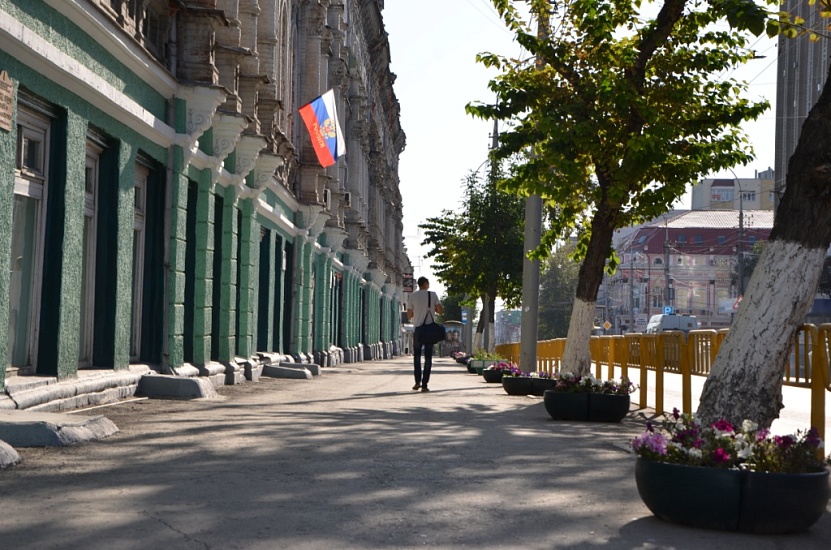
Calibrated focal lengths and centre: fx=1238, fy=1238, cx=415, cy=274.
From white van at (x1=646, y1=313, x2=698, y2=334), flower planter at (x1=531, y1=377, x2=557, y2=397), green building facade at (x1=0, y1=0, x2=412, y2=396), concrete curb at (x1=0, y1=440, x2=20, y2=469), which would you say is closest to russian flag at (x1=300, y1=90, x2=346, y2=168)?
green building facade at (x1=0, y1=0, x2=412, y2=396)

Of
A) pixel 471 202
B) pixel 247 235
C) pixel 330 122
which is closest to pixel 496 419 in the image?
pixel 247 235

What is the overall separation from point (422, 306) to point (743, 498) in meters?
13.1

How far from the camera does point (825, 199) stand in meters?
8.36

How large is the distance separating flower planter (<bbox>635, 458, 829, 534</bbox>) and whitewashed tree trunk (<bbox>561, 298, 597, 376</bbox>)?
1033 cm

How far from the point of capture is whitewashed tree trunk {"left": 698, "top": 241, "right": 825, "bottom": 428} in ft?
27.2

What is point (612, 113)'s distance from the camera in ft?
55.3

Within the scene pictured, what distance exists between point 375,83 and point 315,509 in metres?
53.5

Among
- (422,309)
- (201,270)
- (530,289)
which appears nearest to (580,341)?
(422,309)

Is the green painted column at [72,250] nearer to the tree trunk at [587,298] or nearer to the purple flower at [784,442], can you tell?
the tree trunk at [587,298]

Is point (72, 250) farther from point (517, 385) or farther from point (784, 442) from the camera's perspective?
point (517, 385)

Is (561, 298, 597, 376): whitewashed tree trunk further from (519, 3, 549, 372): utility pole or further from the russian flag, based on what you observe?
the russian flag

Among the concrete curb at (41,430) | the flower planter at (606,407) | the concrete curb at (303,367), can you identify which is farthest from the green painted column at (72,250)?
the concrete curb at (303,367)

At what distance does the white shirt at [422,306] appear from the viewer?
62.1 feet

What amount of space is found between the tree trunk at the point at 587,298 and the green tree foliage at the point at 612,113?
0.02m
